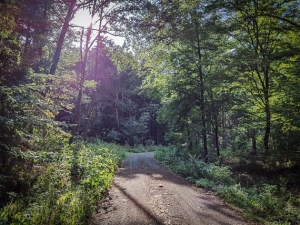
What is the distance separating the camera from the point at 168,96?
59.7ft

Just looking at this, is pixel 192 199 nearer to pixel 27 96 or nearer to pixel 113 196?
pixel 113 196

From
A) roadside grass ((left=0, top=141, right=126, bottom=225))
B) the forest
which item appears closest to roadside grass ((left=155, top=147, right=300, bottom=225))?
the forest

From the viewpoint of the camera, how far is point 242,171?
11977 millimetres

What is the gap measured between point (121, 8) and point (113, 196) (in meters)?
10.9

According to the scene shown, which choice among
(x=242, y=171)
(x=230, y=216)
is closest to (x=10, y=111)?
(x=230, y=216)

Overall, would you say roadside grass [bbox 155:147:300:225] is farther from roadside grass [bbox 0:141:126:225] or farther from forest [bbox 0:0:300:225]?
roadside grass [bbox 0:141:126:225]

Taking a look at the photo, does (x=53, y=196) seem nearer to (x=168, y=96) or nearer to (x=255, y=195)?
(x=255, y=195)

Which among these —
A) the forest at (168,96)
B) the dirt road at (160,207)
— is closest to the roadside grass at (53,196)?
Result: the forest at (168,96)

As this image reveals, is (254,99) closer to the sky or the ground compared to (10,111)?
closer to the sky

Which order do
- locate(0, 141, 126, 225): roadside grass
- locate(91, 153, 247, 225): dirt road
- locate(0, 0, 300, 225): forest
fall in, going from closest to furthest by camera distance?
locate(0, 141, 126, 225): roadside grass
locate(91, 153, 247, 225): dirt road
locate(0, 0, 300, 225): forest

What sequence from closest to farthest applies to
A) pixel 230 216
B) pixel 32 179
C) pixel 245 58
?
pixel 230 216
pixel 32 179
pixel 245 58

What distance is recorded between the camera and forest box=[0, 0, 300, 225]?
5535mm

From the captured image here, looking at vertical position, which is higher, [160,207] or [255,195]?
[160,207]

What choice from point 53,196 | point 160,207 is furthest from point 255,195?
point 53,196
